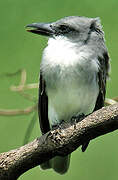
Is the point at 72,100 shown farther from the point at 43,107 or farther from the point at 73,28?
the point at 73,28

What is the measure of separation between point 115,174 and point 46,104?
2.88 ft

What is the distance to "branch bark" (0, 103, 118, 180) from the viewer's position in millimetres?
3049

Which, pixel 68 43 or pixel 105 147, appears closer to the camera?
pixel 68 43

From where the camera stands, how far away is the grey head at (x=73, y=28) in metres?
3.90

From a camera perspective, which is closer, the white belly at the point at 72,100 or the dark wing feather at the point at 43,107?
the white belly at the point at 72,100

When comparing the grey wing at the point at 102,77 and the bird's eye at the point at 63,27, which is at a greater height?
the bird's eye at the point at 63,27

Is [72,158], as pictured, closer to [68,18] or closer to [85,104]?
[85,104]

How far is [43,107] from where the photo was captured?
4219 mm

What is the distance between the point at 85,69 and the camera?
3.75 meters

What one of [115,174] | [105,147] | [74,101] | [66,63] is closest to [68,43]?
[66,63]

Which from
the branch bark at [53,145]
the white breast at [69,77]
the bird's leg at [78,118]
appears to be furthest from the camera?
the white breast at [69,77]

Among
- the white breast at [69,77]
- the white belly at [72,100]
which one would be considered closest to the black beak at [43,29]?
the white breast at [69,77]

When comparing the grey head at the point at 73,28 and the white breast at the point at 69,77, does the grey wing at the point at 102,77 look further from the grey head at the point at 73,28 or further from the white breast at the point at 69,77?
the grey head at the point at 73,28

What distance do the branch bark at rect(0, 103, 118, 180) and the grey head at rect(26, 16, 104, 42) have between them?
0.92 m
